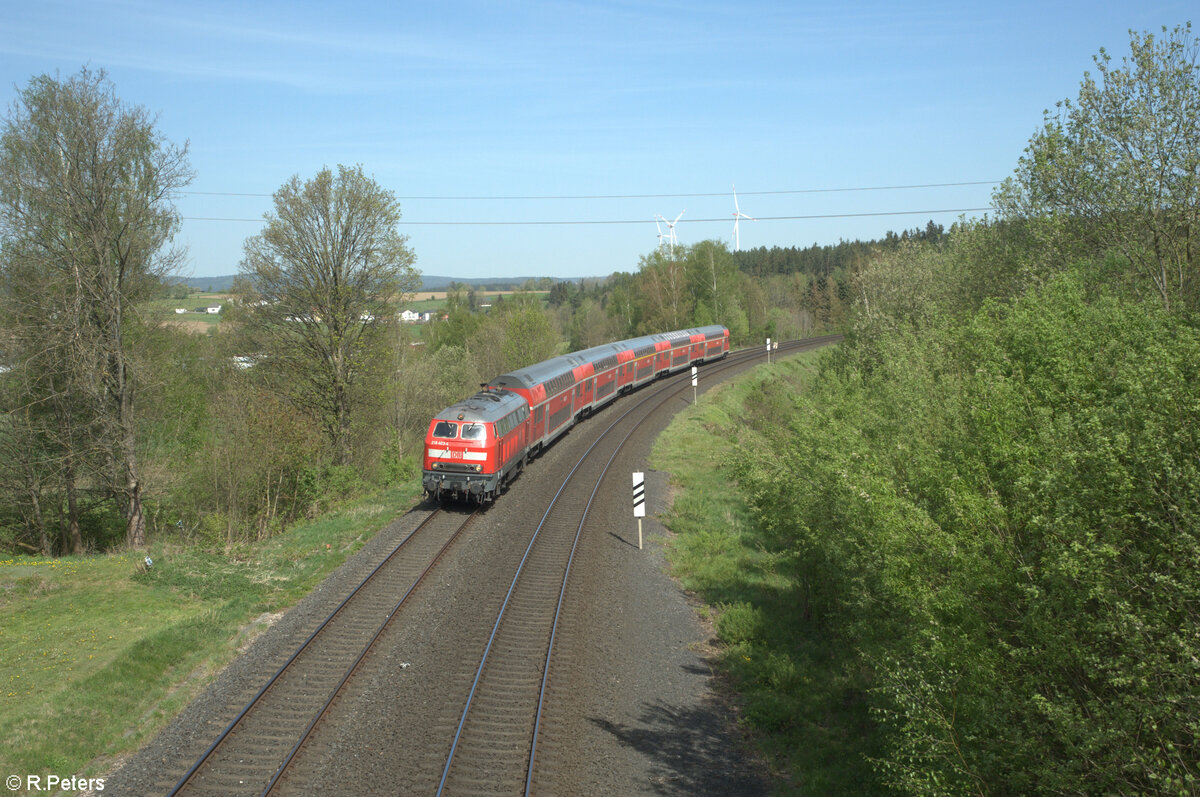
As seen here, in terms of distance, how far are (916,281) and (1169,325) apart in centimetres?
2338

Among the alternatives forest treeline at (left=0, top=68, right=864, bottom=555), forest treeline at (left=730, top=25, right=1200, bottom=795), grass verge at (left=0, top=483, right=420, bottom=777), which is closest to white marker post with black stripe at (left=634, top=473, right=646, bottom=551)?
forest treeline at (left=730, top=25, right=1200, bottom=795)

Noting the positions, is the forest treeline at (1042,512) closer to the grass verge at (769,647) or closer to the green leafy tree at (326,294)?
the grass verge at (769,647)

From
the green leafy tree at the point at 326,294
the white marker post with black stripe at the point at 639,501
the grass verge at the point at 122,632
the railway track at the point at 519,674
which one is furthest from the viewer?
the green leafy tree at the point at 326,294

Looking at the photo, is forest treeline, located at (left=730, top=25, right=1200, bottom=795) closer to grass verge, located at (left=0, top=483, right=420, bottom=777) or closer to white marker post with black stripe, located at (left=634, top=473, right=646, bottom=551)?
white marker post with black stripe, located at (left=634, top=473, right=646, bottom=551)

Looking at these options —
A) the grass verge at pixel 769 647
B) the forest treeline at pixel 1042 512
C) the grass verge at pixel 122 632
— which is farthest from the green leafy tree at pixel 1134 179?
the grass verge at pixel 122 632

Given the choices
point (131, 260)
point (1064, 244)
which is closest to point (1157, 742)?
point (1064, 244)

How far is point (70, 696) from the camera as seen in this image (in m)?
12.0

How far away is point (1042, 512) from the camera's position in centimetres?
756

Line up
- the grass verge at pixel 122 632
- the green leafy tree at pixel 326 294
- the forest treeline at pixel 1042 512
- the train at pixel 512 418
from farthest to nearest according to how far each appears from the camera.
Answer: the green leafy tree at pixel 326 294 < the train at pixel 512 418 < the grass verge at pixel 122 632 < the forest treeline at pixel 1042 512

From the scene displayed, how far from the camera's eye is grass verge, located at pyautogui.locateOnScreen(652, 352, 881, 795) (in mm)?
11297

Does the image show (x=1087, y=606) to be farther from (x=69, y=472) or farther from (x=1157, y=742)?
(x=69, y=472)

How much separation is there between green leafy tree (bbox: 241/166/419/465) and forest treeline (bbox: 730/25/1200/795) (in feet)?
67.5

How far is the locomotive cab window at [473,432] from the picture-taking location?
76.2 feet

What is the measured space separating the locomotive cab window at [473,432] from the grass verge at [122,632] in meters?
3.73
